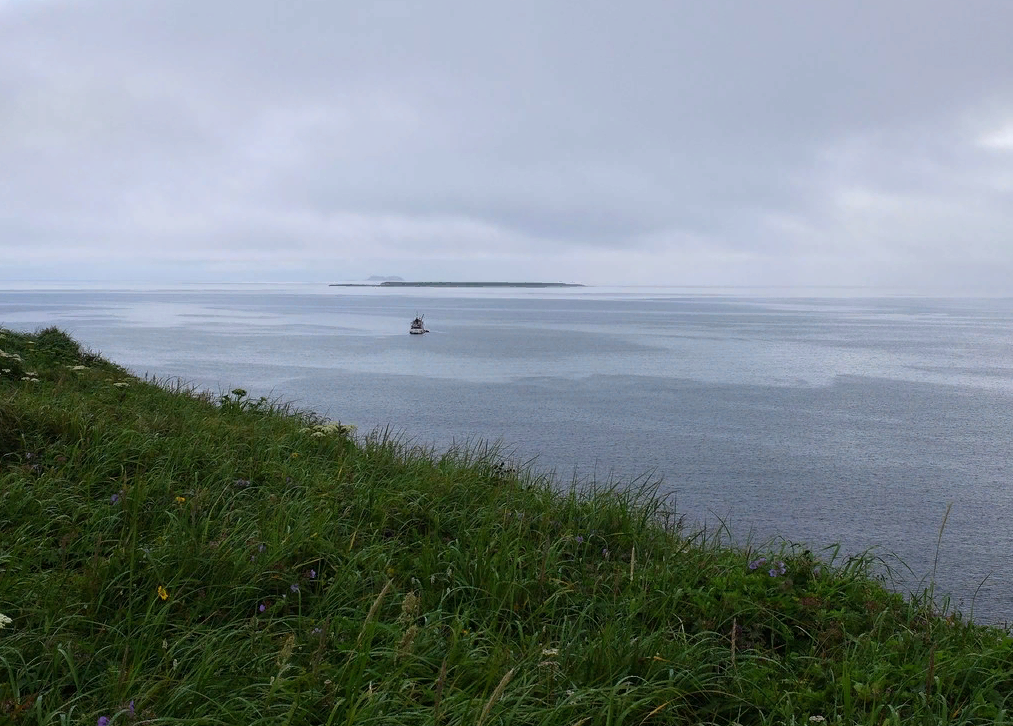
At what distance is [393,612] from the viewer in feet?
18.6

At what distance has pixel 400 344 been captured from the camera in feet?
199

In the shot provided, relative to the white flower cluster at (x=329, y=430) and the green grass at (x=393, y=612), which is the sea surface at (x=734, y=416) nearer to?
the green grass at (x=393, y=612)

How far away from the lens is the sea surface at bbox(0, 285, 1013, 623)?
1473 centimetres

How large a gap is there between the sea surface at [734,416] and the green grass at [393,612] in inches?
87.1

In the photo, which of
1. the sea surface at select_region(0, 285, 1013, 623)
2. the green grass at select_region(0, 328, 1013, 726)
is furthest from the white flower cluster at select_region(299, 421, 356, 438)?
the sea surface at select_region(0, 285, 1013, 623)

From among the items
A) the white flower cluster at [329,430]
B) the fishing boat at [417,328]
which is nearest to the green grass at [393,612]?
the white flower cluster at [329,430]

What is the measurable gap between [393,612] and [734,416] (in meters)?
22.9

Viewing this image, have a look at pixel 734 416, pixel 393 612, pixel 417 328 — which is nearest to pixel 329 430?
pixel 393 612

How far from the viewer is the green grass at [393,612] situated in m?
4.20

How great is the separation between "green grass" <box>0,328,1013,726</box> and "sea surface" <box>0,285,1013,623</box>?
2.21m

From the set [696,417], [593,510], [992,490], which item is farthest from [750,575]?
[696,417]

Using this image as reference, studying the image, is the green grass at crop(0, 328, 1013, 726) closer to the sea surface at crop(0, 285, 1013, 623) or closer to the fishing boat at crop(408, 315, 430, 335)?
the sea surface at crop(0, 285, 1013, 623)

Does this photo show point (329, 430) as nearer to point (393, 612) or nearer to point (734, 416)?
point (393, 612)

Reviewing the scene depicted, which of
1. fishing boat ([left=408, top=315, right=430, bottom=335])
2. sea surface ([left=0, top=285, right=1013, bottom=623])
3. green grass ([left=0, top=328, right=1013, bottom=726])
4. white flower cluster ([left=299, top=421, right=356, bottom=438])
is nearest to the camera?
green grass ([left=0, top=328, right=1013, bottom=726])
